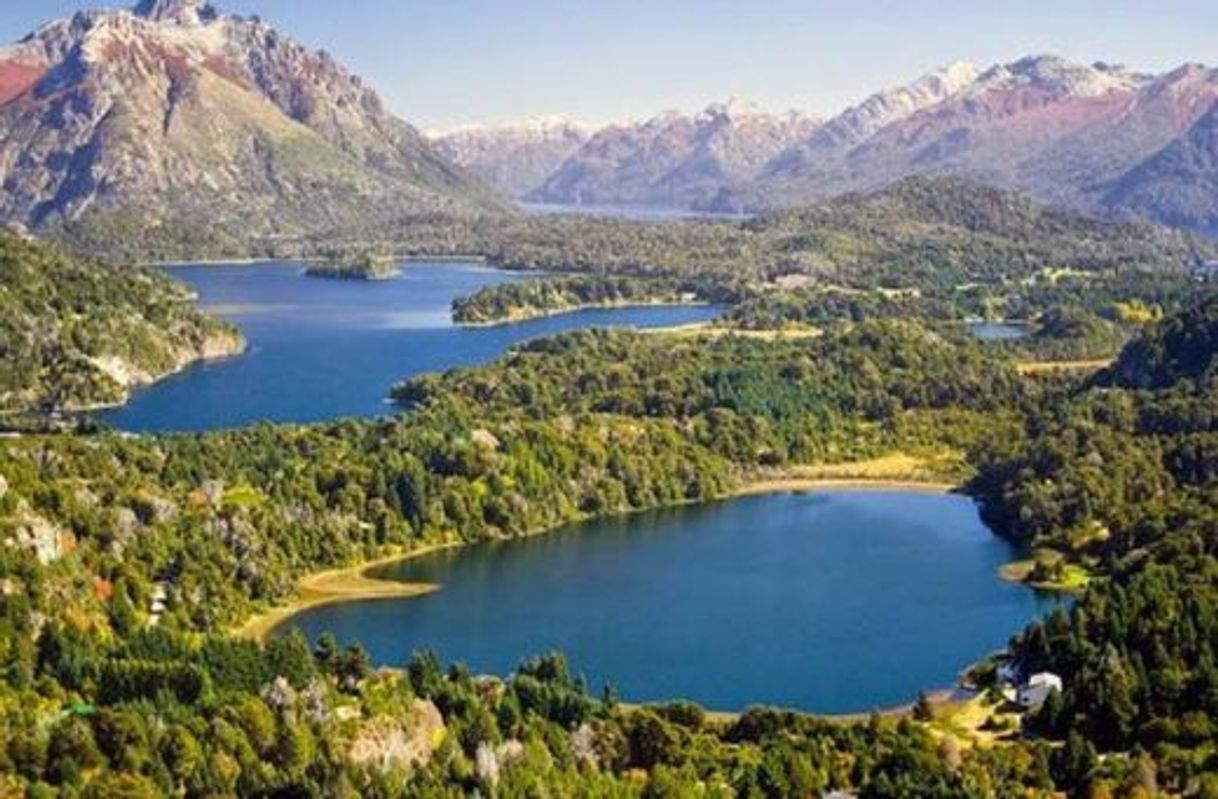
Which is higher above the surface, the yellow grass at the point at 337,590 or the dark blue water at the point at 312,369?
the dark blue water at the point at 312,369

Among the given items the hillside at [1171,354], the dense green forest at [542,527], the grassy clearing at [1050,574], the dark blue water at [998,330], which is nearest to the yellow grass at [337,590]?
the dense green forest at [542,527]

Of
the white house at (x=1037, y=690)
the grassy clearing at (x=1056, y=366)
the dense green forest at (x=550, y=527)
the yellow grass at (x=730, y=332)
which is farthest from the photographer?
the yellow grass at (x=730, y=332)

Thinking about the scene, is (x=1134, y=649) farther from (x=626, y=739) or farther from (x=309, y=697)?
(x=309, y=697)

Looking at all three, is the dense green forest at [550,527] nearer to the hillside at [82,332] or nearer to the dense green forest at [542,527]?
the dense green forest at [542,527]

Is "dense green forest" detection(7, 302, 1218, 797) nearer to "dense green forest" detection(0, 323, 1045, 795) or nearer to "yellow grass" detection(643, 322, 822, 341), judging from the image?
"dense green forest" detection(0, 323, 1045, 795)

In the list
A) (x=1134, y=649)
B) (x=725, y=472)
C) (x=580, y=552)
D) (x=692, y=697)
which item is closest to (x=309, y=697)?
(x=692, y=697)
